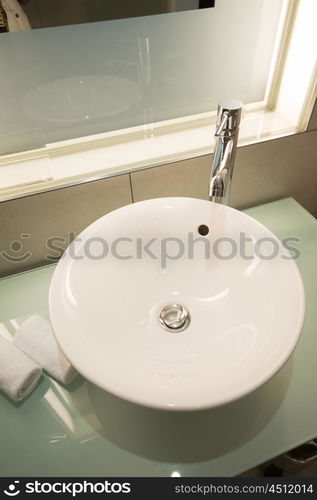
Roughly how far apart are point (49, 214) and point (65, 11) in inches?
16.1

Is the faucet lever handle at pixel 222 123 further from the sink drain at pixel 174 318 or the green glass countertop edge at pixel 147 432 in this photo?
the green glass countertop edge at pixel 147 432

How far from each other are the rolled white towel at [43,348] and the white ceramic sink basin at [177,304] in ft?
0.40

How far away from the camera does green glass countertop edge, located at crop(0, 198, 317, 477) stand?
0.55 m

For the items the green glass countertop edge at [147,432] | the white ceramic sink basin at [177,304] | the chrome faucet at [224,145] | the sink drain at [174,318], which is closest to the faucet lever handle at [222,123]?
the chrome faucet at [224,145]

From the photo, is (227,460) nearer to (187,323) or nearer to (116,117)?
(187,323)

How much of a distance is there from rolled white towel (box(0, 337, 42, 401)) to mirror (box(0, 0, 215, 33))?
0.60 metres

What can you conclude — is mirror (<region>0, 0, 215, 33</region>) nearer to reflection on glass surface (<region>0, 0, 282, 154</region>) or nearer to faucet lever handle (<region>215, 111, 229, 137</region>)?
reflection on glass surface (<region>0, 0, 282, 154</region>)

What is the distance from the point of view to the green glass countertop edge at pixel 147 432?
0.55 meters

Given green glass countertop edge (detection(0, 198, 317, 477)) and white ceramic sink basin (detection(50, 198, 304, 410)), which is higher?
white ceramic sink basin (detection(50, 198, 304, 410))

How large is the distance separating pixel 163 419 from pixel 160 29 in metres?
0.79

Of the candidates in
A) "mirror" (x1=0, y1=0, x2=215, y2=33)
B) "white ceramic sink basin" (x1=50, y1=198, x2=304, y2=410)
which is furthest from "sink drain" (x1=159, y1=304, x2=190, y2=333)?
"mirror" (x1=0, y1=0, x2=215, y2=33)

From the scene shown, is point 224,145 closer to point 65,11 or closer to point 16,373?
point 65,11

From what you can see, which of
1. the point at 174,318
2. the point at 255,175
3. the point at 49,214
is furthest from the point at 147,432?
the point at 255,175

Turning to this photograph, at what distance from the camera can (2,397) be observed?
2.12ft
